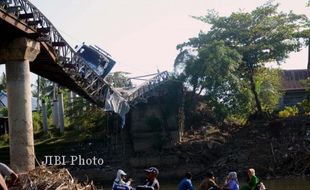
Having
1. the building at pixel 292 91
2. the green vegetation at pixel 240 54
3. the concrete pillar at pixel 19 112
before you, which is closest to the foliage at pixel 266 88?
the green vegetation at pixel 240 54

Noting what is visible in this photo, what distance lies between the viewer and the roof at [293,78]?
176 feet

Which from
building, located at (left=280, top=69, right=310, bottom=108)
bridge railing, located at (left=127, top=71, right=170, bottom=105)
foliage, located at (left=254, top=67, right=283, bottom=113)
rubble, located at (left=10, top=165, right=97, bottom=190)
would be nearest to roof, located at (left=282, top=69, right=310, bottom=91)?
building, located at (left=280, top=69, right=310, bottom=108)

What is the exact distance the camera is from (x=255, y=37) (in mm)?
40562

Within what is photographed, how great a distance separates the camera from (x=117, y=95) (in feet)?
116

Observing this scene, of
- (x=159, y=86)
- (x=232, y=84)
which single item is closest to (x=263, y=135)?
(x=232, y=84)

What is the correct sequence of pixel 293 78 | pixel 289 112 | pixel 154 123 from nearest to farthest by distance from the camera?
pixel 154 123
pixel 289 112
pixel 293 78

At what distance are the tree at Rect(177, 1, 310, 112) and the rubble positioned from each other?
30.1 meters

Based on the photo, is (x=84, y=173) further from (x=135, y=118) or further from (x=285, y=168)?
(x=285, y=168)

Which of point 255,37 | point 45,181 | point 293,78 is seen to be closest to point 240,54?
point 255,37

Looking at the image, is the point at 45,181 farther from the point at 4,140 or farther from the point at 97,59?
the point at 4,140

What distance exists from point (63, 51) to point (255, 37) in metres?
18.5

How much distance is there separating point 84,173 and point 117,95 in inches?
238

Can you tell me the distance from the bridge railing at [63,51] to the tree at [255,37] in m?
9.60

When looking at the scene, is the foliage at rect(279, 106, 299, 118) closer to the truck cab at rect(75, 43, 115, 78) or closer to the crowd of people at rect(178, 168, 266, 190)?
the truck cab at rect(75, 43, 115, 78)
